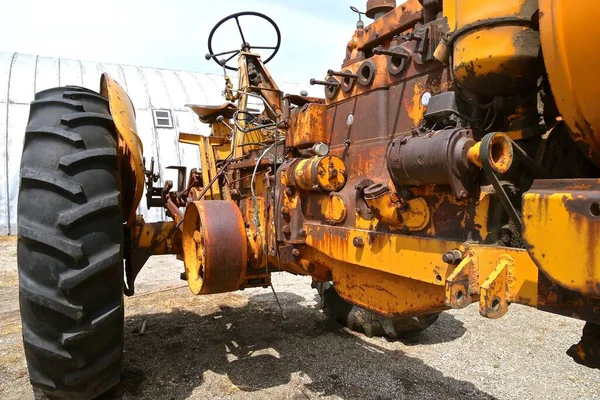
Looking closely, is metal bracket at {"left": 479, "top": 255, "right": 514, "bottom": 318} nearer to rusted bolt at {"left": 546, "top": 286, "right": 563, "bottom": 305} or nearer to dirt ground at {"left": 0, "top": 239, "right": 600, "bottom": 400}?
rusted bolt at {"left": 546, "top": 286, "right": 563, "bottom": 305}

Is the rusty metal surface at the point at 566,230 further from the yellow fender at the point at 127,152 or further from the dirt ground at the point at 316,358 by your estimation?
the yellow fender at the point at 127,152

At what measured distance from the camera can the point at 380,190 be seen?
7.34 feet

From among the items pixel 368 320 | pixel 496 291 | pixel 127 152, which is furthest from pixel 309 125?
pixel 368 320

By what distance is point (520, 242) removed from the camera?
1.77 m

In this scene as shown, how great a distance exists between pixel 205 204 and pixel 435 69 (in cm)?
182

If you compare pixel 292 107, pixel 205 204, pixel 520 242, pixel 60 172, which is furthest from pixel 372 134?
pixel 60 172

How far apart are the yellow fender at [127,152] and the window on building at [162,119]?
1082 centimetres

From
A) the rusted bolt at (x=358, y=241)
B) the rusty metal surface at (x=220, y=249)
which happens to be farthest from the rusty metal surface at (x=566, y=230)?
the rusty metal surface at (x=220, y=249)

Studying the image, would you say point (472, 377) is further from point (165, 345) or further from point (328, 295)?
point (165, 345)

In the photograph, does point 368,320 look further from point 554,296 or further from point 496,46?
point 496,46

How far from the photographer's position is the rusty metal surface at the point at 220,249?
3.13 m

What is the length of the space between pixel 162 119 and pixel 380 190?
1284cm

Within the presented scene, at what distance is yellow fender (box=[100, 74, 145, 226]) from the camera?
319 cm

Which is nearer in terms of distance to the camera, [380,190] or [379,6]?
[380,190]
